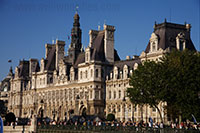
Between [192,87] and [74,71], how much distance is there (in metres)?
49.9

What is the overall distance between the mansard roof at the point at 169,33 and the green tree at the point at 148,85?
51.5 ft

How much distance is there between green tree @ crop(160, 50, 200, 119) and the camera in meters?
62.2

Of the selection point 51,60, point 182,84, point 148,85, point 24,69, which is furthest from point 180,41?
point 24,69

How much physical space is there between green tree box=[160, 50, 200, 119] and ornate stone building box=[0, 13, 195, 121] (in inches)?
587

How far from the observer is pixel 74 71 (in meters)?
108

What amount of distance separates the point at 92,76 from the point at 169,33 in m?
23.8

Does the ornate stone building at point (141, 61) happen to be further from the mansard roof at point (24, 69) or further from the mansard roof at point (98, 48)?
the mansard roof at point (24, 69)

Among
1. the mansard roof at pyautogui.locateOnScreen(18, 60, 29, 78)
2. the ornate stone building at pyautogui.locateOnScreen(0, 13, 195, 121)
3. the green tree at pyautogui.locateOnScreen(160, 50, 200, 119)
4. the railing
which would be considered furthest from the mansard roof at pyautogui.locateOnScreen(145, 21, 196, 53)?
the mansard roof at pyautogui.locateOnScreen(18, 60, 29, 78)

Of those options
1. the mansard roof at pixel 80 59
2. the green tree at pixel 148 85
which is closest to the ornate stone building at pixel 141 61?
the green tree at pixel 148 85

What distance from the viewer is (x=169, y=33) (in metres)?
84.1

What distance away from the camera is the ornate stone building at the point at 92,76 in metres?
84.6

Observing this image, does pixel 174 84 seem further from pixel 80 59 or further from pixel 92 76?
pixel 80 59

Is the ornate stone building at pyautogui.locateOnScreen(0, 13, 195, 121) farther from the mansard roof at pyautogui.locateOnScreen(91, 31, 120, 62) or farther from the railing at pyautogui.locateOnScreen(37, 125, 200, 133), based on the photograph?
the railing at pyautogui.locateOnScreen(37, 125, 200, 133)

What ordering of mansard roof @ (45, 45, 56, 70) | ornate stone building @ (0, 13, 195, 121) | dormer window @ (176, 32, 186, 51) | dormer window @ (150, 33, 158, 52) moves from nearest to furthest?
dormer window @ (176, 32, 186, 51), dormer window @ (150, 33, 158, 52), ornate stone building @ (0, 13, 195, 121), mansard roof @ (45, 45, 56, 70)
